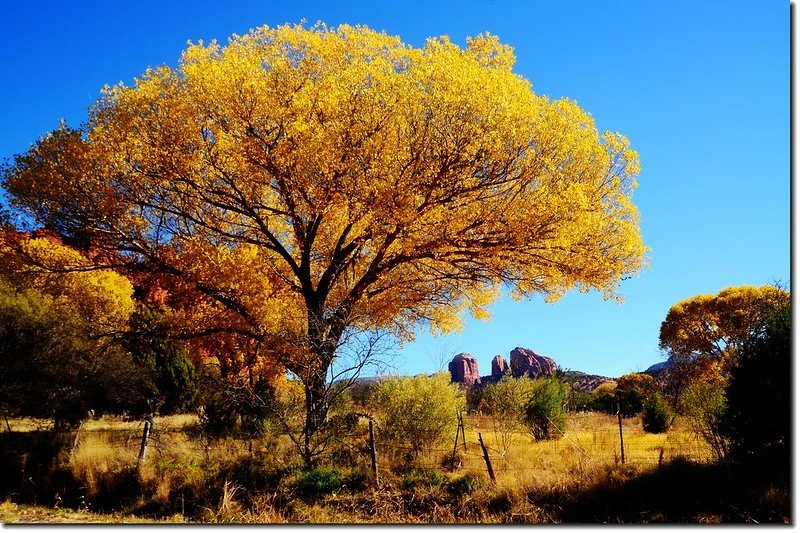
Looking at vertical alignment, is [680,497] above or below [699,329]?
below

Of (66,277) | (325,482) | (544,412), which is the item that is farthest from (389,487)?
(66,277)

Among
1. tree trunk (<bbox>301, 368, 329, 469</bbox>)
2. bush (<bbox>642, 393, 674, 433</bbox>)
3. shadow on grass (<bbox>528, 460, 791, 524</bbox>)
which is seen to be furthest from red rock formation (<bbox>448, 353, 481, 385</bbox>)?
shadow on grass (<bbox>528, 460, 791, 524</bbox>)

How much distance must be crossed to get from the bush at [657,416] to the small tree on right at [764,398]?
13140 mm

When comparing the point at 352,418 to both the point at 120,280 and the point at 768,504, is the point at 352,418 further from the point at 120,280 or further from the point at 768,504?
the point at 120,280

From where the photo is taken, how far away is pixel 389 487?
536 inches

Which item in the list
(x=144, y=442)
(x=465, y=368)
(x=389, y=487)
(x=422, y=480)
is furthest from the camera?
(x=465, y=368)

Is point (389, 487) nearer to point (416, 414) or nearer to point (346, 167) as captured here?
point (416, 414)

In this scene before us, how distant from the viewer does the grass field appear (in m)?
11.6

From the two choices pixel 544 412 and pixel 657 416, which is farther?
pixel 657 416

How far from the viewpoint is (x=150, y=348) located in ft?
82.1

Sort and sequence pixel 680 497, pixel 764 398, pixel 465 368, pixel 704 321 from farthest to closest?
pixel 465 368, pixel 704 321, pixel 680 497, pixel 764 398

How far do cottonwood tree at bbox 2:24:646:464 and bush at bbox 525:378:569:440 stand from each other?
4.83 meters

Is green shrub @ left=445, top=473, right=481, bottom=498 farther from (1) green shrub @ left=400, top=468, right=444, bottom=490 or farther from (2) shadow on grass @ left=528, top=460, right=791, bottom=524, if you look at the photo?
(2) shadow on grass @ left=528, top=460, right=791, bottom=524

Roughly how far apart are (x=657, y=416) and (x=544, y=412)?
22.5 ft
